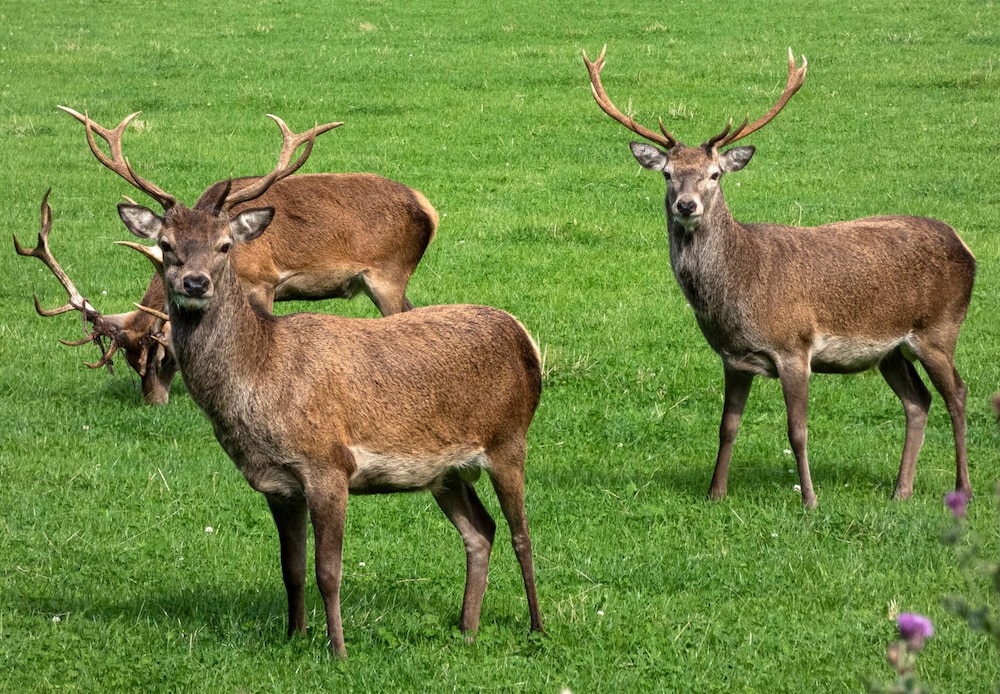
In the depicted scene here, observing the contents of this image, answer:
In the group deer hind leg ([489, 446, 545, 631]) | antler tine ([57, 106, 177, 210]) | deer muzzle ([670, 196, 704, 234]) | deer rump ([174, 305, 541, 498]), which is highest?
antler tine ([57, 106, 177, 210])

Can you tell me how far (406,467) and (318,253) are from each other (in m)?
4.77

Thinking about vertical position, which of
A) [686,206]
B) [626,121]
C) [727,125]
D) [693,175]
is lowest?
[686,206]

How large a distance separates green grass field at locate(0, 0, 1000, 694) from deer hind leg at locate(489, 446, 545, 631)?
0.18 m

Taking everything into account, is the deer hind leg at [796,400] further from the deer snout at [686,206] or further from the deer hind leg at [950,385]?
the deer snout at [686,206]

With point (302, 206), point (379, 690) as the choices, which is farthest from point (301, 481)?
point (302, 206)

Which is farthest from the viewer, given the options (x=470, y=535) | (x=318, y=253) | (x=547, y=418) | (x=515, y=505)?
(x=318, y=253)

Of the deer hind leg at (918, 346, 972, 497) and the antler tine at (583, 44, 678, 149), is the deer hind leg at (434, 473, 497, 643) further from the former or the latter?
the deer hind leg at (918, 346, 972, 497)

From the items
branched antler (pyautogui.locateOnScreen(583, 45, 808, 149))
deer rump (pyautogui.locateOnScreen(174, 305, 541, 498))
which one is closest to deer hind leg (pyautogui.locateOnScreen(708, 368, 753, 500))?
branched antler (pyautogui.locateOnScreen(583, 45, 808, 149))

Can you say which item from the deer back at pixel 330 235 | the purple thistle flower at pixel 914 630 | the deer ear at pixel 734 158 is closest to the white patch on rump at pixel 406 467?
the deer ear at pixel 734 158

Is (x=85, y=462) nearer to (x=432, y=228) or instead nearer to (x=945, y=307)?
(x=432, y=228)

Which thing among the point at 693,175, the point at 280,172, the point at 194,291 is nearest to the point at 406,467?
the point at 194,291

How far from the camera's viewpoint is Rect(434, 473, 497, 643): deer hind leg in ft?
20.6

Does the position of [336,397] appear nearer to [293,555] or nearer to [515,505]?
[293,555]

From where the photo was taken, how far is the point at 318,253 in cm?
1052
